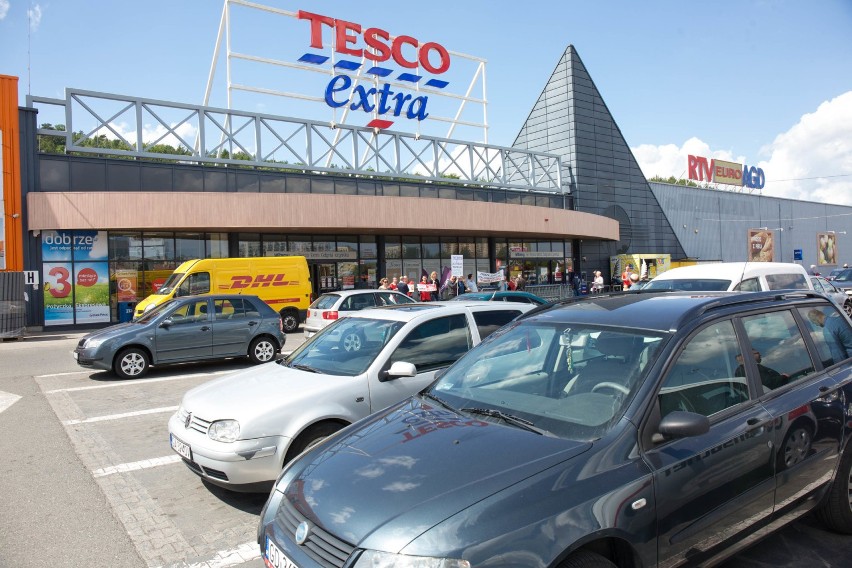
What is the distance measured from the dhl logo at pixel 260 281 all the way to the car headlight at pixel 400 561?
1743 centimetres

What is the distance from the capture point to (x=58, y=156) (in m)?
21.5

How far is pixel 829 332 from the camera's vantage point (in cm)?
405

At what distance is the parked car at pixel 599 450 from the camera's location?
2.29 metres

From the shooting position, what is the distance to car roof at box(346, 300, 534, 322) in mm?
5827

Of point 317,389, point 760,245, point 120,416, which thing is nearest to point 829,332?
point 317,389

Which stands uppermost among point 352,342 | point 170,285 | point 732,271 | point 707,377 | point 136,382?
point 732,271

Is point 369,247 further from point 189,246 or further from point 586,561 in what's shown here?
point 586,561

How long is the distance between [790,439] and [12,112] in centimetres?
2605

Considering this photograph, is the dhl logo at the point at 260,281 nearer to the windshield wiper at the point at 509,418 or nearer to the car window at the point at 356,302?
the car window at the point at 356,302

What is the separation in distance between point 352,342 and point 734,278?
631 centimetres

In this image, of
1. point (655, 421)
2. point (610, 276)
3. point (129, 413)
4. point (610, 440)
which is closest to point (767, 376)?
point (655, 421)

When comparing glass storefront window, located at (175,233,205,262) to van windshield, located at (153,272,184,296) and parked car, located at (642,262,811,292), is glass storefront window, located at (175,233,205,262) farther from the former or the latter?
parked car, located at (642,262,811,292)

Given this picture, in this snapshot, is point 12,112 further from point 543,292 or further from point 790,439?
point 790,439

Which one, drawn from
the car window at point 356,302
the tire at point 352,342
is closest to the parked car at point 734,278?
the tire at point 352,342
